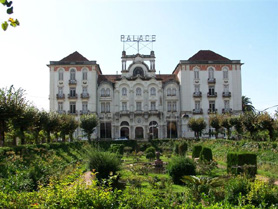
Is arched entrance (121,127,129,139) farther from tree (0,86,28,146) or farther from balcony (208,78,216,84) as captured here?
tree (0,86,28,146)

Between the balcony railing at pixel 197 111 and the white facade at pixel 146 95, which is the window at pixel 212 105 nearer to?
the white facade at pixel 146 95

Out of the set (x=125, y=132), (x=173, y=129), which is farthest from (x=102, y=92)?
(x=173, y=129)

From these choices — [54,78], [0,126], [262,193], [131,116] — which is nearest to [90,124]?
[131,116]

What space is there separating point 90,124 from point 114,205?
1459 inches

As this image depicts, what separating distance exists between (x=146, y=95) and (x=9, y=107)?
33.6 metres

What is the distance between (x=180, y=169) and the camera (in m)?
15.5

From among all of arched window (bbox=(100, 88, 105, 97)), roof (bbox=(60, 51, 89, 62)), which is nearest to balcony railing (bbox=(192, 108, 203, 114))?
arched window (bbox=(100, 88, 105, 97))

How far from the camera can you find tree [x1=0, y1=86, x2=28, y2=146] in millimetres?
22156

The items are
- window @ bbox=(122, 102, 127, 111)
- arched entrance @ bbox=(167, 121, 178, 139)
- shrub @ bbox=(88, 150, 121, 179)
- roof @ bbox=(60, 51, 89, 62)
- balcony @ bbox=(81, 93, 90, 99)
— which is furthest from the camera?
roof @ bbox=(60, 51, 89, 62)

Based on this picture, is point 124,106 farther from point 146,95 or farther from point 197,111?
point 197,111

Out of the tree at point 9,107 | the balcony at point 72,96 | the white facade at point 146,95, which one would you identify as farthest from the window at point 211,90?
the tree at point 9,107

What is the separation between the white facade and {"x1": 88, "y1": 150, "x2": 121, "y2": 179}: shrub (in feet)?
126

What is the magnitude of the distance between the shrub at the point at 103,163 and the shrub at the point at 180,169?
266 centimetres

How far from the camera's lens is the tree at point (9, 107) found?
2216 cm
